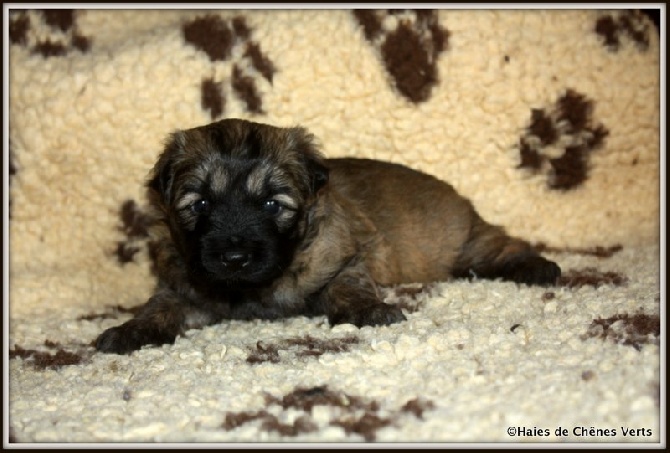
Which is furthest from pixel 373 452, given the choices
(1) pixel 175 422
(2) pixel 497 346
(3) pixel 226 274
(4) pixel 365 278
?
(4) pixel 365 278

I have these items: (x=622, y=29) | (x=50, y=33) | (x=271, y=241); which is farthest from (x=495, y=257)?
(x=50, y=33)

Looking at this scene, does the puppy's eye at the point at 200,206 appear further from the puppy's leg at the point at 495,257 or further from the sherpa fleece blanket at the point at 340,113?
the puppy's leg at the point at 495,257

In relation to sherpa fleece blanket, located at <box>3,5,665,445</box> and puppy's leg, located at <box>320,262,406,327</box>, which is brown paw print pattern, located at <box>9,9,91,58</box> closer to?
sherpa fleece blanket, located at <box>3,5,665,445</box>

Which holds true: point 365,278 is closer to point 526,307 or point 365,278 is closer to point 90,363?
point 526,307

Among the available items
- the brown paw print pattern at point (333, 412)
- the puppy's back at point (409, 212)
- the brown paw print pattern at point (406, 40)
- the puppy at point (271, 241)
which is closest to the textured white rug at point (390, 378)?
the brown paw print pattern at point (333, 412)

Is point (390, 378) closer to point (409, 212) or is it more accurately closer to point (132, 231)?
point (409, 212)

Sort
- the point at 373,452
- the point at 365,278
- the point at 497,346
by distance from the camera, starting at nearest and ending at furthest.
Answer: the point at 373,452, the point at 497,346, the point at 365,278
